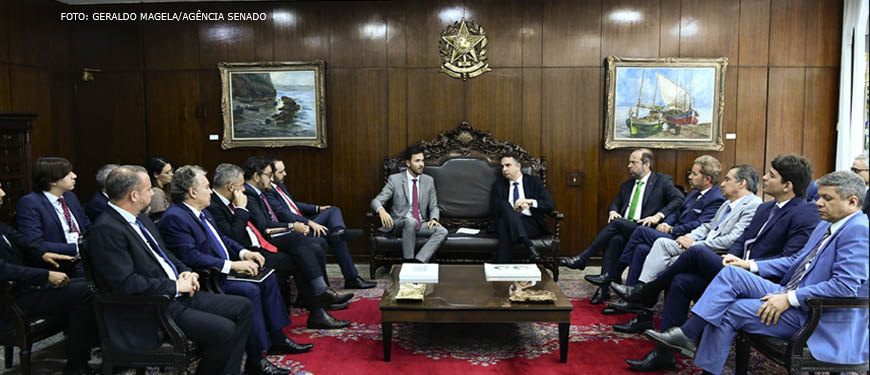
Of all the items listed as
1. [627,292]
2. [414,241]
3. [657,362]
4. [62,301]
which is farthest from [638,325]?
[62,301]

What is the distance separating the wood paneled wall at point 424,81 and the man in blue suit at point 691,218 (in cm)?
166

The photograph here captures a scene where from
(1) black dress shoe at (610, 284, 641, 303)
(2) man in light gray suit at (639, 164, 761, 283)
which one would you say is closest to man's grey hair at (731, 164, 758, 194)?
(2) man in light gray suit at (639, 164, 761, 283)

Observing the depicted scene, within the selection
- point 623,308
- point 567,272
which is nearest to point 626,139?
point 567,272

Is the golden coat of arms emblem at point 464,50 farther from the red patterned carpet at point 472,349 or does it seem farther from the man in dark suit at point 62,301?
the man in dark suit at point 62,301

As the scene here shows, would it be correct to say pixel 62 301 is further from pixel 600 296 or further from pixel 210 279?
pixel 600 296

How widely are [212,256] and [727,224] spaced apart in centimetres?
391

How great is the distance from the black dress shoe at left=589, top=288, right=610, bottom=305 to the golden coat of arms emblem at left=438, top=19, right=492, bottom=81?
3028 mm

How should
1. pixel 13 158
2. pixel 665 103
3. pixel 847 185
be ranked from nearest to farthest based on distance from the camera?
pixel 847 185
pixel 13 158
pixel 665 103

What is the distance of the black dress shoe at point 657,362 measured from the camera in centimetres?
371

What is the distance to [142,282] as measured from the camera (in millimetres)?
2955

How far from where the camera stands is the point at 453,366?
384 centimetres

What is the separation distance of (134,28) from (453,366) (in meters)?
5.97

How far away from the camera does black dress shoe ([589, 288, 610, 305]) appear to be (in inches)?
207

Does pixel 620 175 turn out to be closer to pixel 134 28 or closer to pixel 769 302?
pixel 769 302
